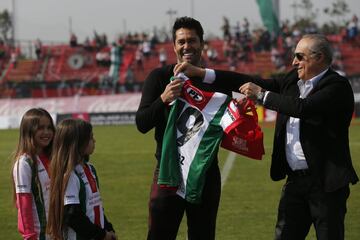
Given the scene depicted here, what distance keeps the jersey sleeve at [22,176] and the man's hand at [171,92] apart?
97 centimetres

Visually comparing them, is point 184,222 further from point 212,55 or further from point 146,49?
point 146,49

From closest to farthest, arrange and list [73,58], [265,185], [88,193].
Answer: [88,193] < [265,185] < [73,58]

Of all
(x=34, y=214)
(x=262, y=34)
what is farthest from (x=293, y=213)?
(x=262, y=34)

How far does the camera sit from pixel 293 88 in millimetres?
5090

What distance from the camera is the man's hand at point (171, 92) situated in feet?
15.3

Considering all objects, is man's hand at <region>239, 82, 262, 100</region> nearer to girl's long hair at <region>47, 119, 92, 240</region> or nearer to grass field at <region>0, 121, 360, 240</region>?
girl's long hair at <region>47, 119, 92, 240</region>

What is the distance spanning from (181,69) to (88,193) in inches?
37.3

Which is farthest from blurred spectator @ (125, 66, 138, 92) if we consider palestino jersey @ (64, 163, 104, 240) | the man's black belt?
palestino jersey @ (64, 163, 104, 240)

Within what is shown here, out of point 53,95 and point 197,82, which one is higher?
point 197,82

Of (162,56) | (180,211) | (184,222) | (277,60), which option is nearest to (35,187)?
(180,211)

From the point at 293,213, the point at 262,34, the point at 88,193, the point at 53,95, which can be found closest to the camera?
the point at 88,193

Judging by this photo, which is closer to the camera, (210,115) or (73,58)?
(210,115)

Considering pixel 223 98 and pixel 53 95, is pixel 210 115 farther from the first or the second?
pixel 53 95

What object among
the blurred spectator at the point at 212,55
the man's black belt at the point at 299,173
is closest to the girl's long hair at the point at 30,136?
the man's black belt at the point at 299,173
